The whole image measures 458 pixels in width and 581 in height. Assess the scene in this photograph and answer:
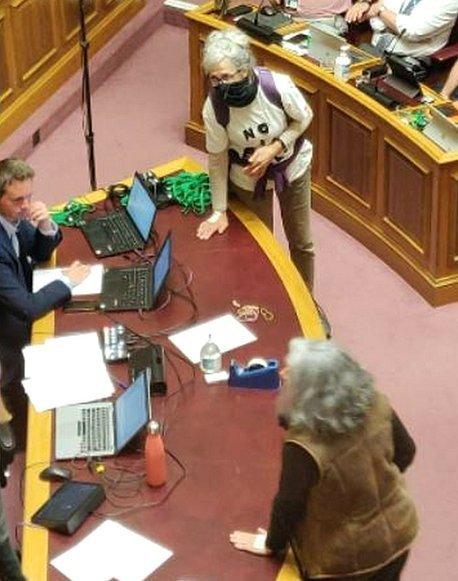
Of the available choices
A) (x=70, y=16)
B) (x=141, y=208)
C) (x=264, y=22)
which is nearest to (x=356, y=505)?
(x=141, y=208)

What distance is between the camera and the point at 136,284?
499cm

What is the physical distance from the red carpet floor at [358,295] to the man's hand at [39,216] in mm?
1016

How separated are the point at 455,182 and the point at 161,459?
92.6 inches

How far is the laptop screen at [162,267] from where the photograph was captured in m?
4.86

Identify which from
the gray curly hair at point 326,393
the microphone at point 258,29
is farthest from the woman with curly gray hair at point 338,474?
the microphone at point 258,29

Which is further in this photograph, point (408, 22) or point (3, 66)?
point (3, 66)

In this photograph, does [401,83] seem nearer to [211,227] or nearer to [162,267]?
[211,227]

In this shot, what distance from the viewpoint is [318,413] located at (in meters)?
3.36

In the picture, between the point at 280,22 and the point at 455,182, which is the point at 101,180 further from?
the point at 455,182

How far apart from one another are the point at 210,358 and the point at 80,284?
0.75 m

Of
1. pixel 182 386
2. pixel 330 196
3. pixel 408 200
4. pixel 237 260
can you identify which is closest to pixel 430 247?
pixel 408 200

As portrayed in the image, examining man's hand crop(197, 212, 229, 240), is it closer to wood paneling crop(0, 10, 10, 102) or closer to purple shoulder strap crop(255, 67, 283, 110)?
purple shoulder strap crop(255, 67, 283, 110)

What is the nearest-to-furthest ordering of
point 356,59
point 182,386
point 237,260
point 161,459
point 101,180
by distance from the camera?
point 161,459
point 182,386
point 237,260
point 356,59
point 101,180

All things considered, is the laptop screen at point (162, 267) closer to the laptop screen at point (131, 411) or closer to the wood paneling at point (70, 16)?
the laptop screen at point (131, 411)
